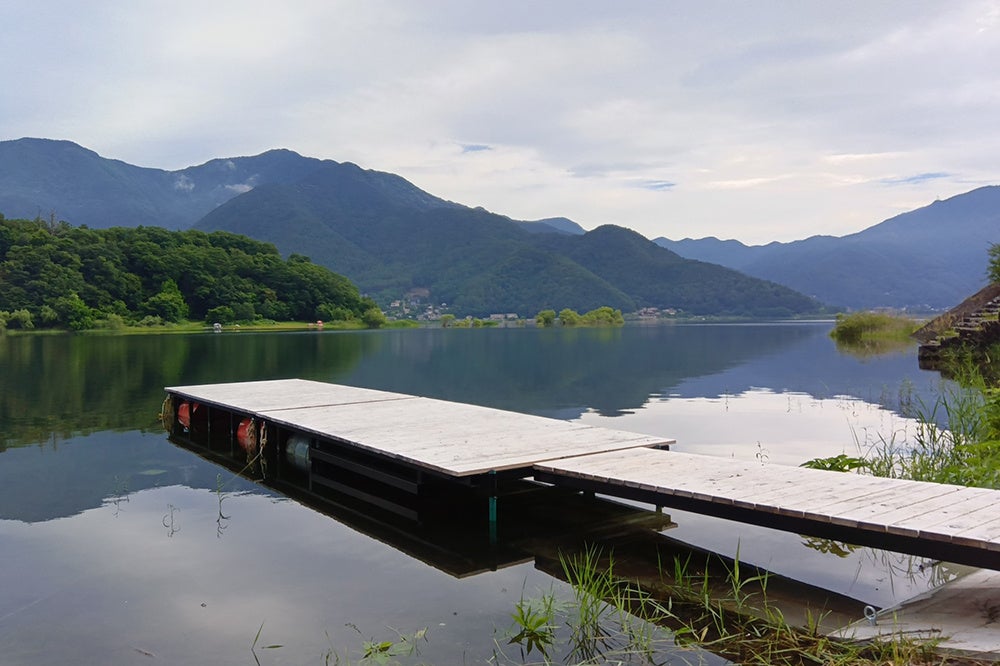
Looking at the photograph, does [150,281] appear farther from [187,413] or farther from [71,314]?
[187,413]

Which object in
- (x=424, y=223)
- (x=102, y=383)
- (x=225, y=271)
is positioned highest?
(x=424, y=223)

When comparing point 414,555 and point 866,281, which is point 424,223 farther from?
point 414,555

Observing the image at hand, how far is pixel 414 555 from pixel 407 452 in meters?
1.56

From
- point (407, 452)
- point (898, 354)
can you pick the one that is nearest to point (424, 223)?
point (898, 354)

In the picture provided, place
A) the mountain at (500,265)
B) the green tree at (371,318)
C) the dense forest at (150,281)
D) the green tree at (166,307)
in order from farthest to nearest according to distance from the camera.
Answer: the mountain at (500,265)
the green tree at (371,318)
the green tree at (166,307)
the dense forest at (150,281)

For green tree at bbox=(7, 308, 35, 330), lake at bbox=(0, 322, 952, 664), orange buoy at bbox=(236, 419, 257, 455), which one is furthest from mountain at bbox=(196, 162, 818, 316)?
orange buoy at bbox=(236, 419, 257, 455)

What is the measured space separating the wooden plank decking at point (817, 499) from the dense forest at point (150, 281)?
7589 centimetres

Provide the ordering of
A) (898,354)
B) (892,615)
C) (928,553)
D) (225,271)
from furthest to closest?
(225,271) → (898,354) → (892,615) → (928,553)

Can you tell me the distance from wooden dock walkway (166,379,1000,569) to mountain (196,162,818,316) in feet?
388

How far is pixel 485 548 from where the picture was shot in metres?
7.67

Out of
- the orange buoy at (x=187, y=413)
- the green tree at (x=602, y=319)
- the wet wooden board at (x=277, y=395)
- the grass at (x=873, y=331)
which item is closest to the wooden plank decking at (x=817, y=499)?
the wet wooden board at (x=277, y=395)

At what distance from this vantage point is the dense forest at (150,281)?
2943 inches

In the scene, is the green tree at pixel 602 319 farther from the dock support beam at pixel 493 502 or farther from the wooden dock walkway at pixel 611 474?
the dock support beam at pixel 493 502

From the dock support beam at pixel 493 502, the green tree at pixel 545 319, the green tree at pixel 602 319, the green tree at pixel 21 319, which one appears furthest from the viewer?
the green tree at pixel 602 319
